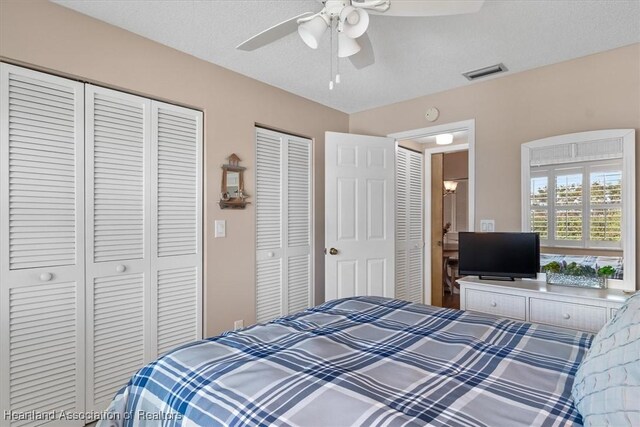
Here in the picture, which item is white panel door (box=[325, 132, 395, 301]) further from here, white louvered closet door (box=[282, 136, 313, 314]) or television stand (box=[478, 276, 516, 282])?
television stand (box=[478, 276, 516, 282])

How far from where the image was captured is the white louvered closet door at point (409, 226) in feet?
13.4

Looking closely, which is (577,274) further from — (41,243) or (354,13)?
(41,243)

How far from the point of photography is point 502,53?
2467mm

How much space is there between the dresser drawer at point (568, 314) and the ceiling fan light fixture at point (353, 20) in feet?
6.78

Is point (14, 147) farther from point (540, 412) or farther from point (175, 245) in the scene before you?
point (540, 412)

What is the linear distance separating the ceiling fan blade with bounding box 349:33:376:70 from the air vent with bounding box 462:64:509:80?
133cm

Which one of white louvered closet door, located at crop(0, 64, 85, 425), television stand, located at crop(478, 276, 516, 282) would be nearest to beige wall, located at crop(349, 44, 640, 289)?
television stand, located at crop(478, 276, 516, 282)

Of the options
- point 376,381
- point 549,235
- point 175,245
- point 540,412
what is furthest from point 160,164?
point 549,235

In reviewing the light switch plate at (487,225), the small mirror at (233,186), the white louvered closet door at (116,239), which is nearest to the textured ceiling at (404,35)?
the white louvered closet door at (116,239)

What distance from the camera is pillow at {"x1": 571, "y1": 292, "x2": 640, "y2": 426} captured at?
733mm

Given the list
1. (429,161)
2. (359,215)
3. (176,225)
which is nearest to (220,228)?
(176,225)

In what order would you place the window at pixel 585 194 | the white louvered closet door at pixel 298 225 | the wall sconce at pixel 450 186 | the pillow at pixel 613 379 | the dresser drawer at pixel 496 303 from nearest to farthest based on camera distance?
the pillow at pixel 613 379
the window at pixel 585 194
the dresser drawer at pixel 496 303
the white louvered closet door at pixel 298 225
the wall sconce at pixel 450 186

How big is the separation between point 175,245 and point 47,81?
1.20 meters

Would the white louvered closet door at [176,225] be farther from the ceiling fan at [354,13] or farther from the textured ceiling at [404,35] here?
the ceiling fan at [354,13]
